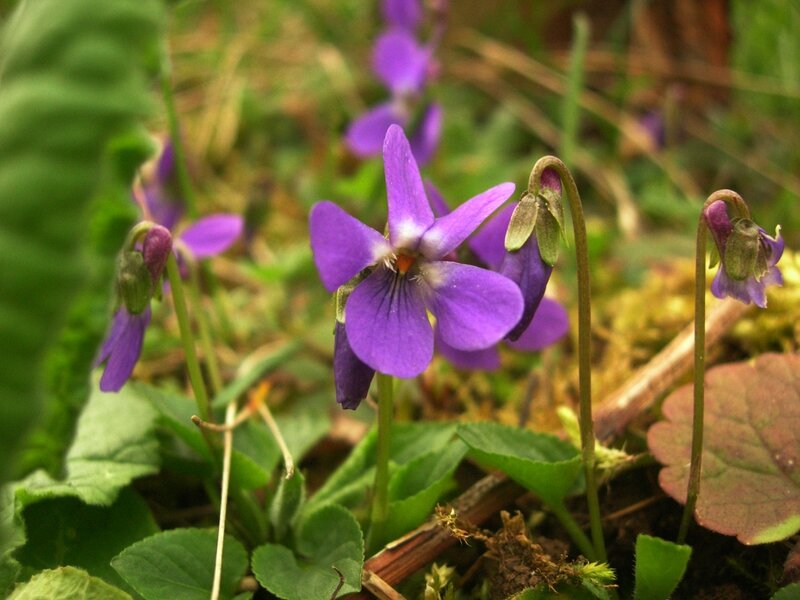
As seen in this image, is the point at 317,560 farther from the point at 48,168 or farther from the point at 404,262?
the point at 48,168

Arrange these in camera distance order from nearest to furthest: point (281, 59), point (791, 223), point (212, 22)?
point (791, 223) < point (281, 59) < point (212, 22)

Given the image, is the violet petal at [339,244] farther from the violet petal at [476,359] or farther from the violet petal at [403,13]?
the violet petal at [403,13]

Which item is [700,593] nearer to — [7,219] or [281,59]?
[7,219]

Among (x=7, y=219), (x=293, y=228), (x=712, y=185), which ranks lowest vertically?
(x=293, y=228)

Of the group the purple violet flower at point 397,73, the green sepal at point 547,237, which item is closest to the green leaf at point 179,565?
the green sepal at point 547,237

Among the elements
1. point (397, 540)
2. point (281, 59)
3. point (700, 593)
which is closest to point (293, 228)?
point (281, 59)
